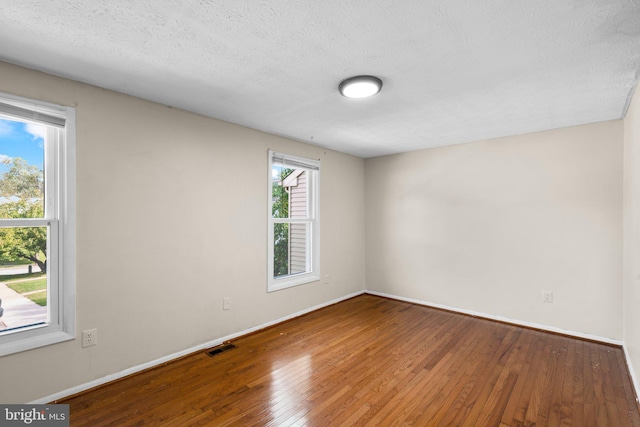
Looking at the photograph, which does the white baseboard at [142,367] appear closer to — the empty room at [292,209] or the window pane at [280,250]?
the empty room at [292,209]

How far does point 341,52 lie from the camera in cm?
185

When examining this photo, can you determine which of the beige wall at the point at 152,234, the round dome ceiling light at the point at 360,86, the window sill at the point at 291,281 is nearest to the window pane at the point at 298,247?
the window sill at the point at 291,281

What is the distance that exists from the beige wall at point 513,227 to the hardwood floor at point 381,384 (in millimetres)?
471

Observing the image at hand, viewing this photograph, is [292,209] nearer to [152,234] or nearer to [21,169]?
[152,234]

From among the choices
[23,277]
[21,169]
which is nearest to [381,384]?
[23,277]

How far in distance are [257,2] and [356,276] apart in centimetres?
413

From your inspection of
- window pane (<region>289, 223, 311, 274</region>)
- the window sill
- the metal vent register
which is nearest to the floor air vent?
the metal vent register

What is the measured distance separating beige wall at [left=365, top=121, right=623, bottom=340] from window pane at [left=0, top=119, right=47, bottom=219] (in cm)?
401

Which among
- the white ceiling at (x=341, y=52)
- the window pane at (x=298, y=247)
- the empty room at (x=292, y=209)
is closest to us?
the white ceiling at (x=341, y=52)

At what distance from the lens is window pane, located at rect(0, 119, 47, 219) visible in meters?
2.04

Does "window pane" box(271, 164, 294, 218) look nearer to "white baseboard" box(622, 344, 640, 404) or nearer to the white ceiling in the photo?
the white ceiling

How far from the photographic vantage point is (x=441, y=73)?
2.11 m

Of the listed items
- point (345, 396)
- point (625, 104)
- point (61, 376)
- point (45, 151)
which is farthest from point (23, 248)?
point (625, 104)

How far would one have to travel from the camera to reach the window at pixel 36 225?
6.69ft
